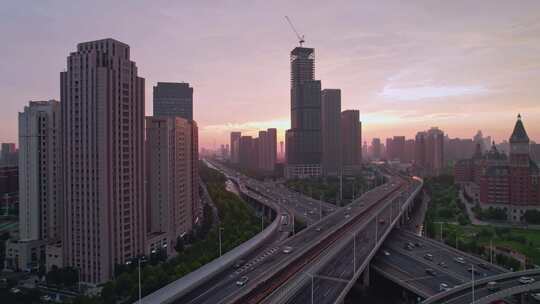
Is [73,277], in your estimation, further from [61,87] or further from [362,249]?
[362,249]

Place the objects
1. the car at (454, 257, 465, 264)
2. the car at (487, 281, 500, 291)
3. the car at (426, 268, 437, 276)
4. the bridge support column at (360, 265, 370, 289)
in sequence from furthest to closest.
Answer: the car at (454, 257, 465, 264)
the bridge support column at (360, 265, 370, 289)
the car at (426, 268, 437, 276)
the car at (487, 281, 500, 291)

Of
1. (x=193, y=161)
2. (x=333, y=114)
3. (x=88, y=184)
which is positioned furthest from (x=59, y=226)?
(x=333, y=114)

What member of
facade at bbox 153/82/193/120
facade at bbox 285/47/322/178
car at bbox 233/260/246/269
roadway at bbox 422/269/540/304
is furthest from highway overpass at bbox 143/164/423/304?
facade at bbox 153/82/193/120

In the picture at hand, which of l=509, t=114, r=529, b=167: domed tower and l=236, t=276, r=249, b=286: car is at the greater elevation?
l=509, t=114, r=529, b=167: domed tower

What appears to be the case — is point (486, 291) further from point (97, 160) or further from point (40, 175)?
point (40, 175)

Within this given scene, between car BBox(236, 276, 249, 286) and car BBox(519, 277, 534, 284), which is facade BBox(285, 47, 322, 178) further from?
car BBox(236, 276, 249, 286)

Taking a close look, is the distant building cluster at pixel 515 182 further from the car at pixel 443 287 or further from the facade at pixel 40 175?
the facade at pixel 40 175

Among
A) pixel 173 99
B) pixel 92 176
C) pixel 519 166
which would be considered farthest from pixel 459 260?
pixel 173 99
